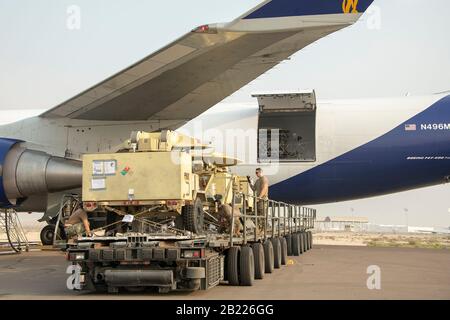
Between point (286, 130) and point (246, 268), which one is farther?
point (286, 130)

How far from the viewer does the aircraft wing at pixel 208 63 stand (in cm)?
1159

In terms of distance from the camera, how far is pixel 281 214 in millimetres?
17281

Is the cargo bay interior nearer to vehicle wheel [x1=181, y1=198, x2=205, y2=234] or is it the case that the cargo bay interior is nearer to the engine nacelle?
the engine nacelle

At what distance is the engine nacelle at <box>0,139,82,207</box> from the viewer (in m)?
16.2

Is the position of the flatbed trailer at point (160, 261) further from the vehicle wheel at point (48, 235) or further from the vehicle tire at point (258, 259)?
the vehicle wheel at point (48, 235)

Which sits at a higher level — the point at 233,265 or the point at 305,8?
the point at 305,8

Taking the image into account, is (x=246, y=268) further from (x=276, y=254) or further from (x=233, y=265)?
(x=276, y=254)

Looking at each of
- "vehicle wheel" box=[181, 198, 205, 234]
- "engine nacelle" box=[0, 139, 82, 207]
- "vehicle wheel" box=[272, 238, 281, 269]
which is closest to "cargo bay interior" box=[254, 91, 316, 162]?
"vehicle wheel" box=[272, 238, 281, 269]

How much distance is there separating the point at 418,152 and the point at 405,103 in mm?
1842

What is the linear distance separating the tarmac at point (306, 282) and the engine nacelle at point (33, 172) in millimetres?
2120

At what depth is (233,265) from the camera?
439 inches

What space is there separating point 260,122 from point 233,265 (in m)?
11.5

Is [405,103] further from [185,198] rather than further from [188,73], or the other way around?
[185,198]

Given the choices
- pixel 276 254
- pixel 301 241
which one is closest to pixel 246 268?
pixel 276 254
